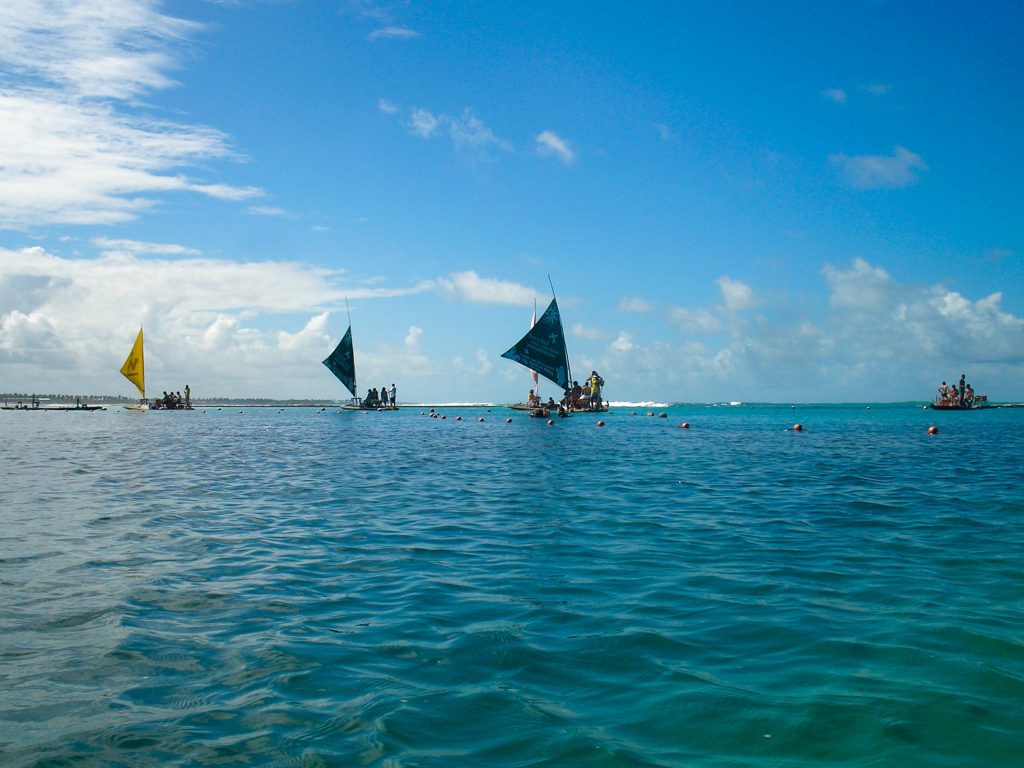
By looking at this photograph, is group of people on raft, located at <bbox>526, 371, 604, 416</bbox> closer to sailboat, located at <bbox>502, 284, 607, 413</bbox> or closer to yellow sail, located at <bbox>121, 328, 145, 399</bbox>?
sailboat, located at <bbox>502, 284, 607, 413</bbox>

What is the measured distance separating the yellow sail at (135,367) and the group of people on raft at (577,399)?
52415 millimetres

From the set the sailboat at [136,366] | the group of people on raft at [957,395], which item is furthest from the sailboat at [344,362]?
the group of people on raft at [957,395]

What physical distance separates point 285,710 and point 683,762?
287 centimetres

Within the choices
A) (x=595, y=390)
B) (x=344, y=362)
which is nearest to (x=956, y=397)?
(x=595, y=390)

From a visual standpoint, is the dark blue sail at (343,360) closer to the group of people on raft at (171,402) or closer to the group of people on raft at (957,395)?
the group of people on raft at (171,402)

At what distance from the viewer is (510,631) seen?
7262mm

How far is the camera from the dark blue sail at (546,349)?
6197cm

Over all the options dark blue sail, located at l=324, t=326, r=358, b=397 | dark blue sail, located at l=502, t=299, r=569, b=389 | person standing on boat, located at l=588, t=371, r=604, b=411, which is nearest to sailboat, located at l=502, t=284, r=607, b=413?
dark blue sail, located at l=502, t=299, r=569, b=389

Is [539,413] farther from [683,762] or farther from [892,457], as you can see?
[683,762]

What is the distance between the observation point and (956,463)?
1025 inches

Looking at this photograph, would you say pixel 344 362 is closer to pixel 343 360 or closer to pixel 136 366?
pixel 343 360

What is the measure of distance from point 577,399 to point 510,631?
208 ft

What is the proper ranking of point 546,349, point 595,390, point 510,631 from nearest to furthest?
point 510,631
point 546,349
point 595,390

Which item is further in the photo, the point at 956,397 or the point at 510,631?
the point at 956,397
